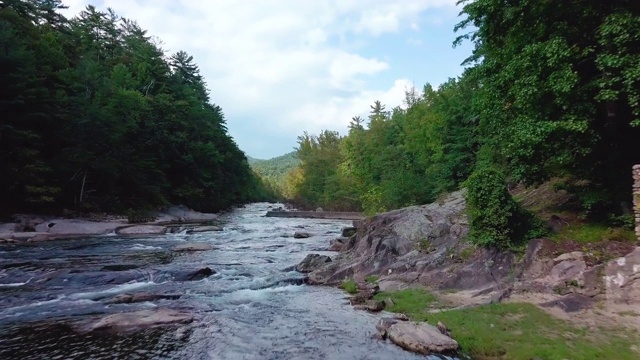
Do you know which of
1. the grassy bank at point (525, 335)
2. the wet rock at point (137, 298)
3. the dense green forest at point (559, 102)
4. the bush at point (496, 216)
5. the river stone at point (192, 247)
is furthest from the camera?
the river stone at point (192, 247)

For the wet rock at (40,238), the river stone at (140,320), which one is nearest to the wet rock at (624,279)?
the river stone at (140,320)

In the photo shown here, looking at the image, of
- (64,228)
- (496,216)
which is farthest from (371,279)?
(64,228)

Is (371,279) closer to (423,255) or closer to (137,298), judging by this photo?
(423,255)

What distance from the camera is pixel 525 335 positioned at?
9031 millimetres

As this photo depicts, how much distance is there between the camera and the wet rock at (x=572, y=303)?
393 inches

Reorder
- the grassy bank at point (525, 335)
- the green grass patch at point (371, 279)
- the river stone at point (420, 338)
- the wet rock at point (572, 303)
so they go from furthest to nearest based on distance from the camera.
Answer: the green grass patch at point (371, 279) → the wet rock at point (572, 303) → the river stone at point (420, 338) → the grassy bank at point (525, 335)

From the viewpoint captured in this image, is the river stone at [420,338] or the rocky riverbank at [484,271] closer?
the river stone at [420,338]

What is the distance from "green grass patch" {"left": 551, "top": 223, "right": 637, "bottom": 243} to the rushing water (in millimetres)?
7300

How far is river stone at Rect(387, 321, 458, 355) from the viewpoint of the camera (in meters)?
8.87

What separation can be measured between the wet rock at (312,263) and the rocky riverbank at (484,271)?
12 cm

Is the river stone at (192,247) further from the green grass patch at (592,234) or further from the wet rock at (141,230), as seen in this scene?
the green grass patch at (592,234)

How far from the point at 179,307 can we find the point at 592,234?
13.9 m

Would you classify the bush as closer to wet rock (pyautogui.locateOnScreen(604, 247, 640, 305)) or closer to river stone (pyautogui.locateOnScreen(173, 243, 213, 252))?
wet rock (pyautogui.locateOnScreen(604, 247, 640, 305))

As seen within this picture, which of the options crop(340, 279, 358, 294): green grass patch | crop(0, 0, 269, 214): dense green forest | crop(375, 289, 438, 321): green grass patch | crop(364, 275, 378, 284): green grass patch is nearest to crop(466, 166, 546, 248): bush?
crop(375, 289, 438, 321): green grass patch
